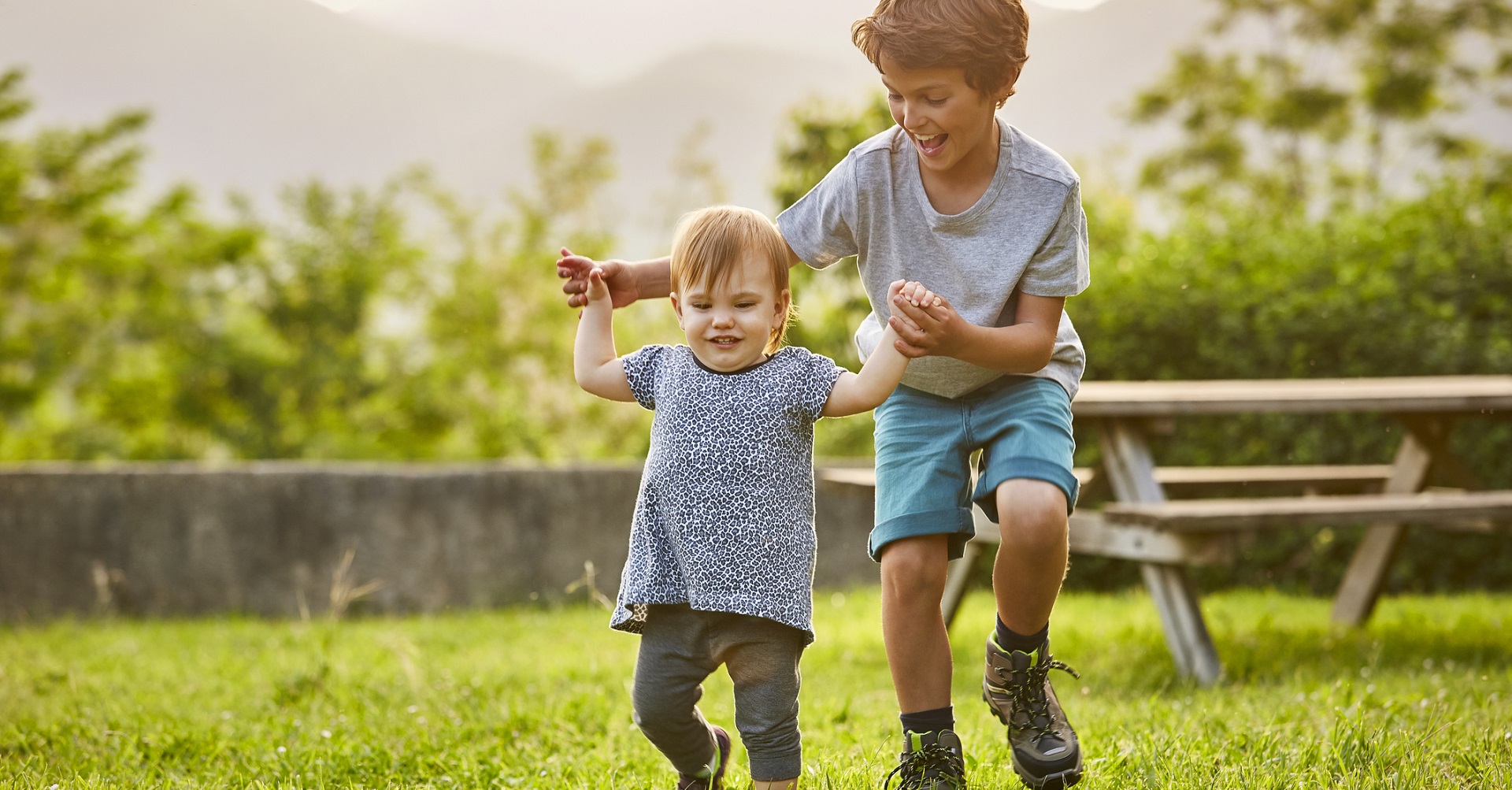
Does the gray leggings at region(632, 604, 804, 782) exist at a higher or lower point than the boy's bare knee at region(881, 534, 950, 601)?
lower

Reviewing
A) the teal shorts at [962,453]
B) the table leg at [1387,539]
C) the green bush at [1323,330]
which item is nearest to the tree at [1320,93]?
the green bush at [1323,330]

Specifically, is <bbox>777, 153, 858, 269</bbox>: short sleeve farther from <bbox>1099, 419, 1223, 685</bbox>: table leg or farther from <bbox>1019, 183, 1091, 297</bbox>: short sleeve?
<bbox>1099, 419, 1223, 685</bbox>: table leg

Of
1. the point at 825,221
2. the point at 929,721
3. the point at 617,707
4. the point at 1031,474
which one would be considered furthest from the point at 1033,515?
the point at 617,707

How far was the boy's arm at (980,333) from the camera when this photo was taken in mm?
1950

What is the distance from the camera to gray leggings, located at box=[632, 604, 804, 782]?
6.79ft

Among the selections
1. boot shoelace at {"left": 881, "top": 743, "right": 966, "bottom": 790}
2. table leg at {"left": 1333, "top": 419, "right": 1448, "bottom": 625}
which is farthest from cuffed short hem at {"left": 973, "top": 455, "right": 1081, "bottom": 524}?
table leg at {"left": 1333, "top": 419, "right": 1448, "bottom": 625}

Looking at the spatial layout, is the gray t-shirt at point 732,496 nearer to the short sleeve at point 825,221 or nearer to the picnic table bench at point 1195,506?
the short sleeve at point 825,221

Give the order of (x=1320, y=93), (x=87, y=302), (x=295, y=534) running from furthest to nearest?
(x=1320, y=93), (x=87, y=302), (x=295, y=534)

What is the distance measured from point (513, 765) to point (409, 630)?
284 cm

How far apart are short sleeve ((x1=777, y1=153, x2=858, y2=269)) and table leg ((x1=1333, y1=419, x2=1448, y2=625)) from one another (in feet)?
10.0

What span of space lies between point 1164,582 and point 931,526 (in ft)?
5.84

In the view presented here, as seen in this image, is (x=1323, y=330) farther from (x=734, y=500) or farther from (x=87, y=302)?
(x=87, y=302)

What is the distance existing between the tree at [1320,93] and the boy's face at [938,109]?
1520 centimetres

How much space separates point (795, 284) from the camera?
7.29m
